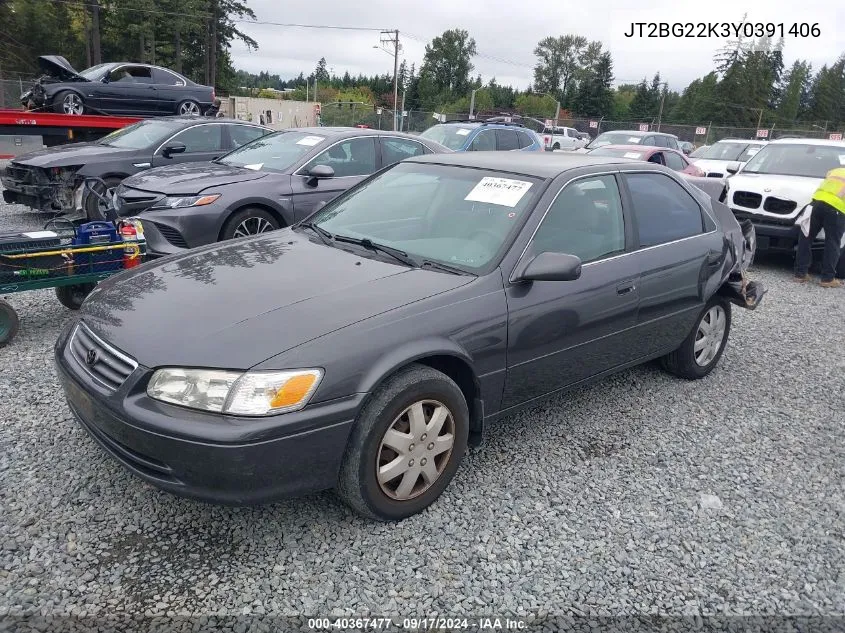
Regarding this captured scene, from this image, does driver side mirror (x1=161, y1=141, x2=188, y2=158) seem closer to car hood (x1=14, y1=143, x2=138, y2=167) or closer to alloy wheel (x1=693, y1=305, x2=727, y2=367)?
car hood (x1=14, y1=143, x2=138, y2=167)

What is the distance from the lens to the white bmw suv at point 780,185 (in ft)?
28.4

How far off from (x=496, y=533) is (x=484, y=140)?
360 inches

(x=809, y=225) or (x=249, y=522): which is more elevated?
(x=809, y=225)

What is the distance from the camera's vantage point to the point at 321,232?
150 inches

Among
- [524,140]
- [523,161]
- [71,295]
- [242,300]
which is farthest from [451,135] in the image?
[242,300]

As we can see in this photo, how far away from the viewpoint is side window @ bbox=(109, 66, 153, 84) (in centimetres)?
1508

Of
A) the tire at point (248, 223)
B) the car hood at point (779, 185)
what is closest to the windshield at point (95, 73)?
the tire at point (248, 223)

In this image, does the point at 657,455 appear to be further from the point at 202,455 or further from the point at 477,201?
the point at 202,455

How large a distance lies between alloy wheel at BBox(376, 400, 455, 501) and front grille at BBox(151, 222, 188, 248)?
12.9 ft

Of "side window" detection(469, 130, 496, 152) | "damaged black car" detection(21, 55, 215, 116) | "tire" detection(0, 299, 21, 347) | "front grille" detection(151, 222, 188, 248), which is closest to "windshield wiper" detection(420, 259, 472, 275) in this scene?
"tire" detection(0, 299, 21, 347)

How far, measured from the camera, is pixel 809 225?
26.6ft

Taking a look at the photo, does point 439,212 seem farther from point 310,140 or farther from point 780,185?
point 780,185

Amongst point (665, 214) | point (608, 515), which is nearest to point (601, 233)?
point (665, 214)

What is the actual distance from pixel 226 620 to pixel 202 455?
0.61 metres
